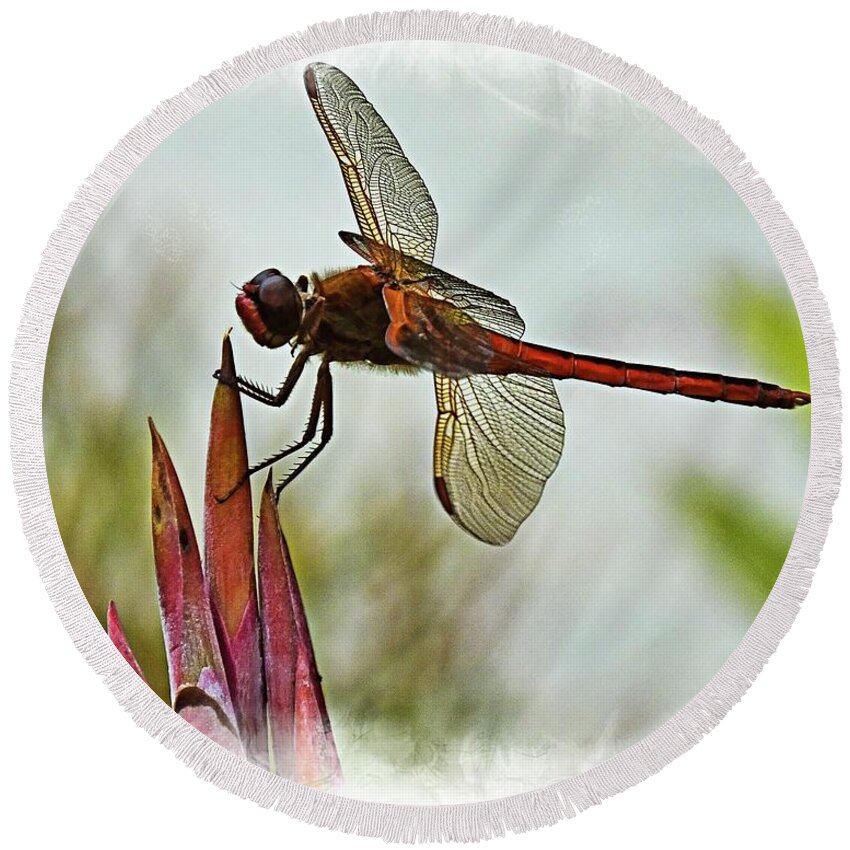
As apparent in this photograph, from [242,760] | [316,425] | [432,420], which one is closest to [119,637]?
[242,760]

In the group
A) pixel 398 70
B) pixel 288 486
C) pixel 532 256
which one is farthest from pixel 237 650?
pixel 398 70

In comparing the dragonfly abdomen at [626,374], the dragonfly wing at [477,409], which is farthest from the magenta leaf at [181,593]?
the dragonfly abdomen at [626,374]

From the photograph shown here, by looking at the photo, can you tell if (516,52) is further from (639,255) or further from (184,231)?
(184,231)

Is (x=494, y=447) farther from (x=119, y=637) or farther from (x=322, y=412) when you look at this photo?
(x=119, y=637)

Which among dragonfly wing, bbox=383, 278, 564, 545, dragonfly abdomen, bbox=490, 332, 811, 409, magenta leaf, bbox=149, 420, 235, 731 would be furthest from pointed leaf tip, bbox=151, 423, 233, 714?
dragonfly abdomen, bbox=490, 332, 811, 409

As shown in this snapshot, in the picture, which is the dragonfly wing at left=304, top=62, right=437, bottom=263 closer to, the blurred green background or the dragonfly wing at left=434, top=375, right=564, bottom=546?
the blurred green background

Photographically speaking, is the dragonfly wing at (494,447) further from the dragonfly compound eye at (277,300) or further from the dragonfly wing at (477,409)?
the dragonfly compound eye at (277,300)
